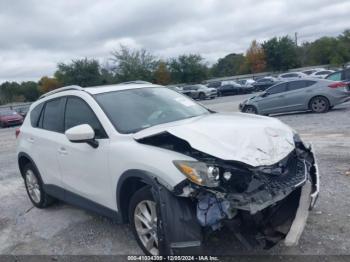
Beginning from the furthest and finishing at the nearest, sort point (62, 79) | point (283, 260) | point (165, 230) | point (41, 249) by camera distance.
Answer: point (62, 79) → point (41, 249) → point (283, 260) → point (165, 230)

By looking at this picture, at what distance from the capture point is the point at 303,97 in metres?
15.1

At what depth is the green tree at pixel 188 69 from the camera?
5569cm

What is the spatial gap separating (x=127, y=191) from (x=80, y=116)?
1.30m

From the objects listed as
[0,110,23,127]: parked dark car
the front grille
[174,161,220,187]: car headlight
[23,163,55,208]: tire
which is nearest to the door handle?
[23,163,55,208]: tire

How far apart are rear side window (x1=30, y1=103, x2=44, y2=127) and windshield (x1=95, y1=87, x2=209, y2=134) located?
1.62 m

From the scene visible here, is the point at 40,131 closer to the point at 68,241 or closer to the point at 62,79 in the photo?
the point at 68,241

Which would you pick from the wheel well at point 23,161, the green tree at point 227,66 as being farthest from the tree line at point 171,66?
the wheel well at point 23,161

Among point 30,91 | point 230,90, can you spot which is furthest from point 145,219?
point 30,91

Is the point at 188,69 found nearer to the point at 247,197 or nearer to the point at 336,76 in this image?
the point at 336,76

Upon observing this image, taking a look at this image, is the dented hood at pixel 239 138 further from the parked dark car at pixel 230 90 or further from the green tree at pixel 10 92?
the green tree at pixel 10 92

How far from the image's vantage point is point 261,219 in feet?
10.8

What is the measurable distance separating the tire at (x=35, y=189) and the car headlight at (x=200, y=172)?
3097 millimetres

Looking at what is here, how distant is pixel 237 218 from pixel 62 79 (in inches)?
2204

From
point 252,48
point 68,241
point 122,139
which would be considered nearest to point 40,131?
point 68,241
